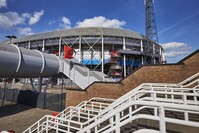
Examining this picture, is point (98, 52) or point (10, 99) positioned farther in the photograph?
point (98, 52)

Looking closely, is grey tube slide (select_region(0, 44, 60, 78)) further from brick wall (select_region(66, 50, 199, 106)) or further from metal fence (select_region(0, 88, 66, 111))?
brick wall (select_region(66, 50, 199, 106))

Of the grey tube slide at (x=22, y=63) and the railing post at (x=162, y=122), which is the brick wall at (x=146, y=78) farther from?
the railing post at (x=162, y=122)

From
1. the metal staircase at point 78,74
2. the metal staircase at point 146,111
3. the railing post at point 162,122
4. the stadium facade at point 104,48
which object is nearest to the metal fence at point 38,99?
the metal staircase at point 78,74

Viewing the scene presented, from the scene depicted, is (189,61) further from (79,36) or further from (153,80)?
(79,36)

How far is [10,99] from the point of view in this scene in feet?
59.6

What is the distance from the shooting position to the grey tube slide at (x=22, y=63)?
1016 cm

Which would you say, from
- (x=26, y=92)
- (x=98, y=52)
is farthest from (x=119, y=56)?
(x=26, y=92)

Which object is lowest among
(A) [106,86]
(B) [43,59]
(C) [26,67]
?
(A) [106,86]

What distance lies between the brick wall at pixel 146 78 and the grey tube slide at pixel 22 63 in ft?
15.3

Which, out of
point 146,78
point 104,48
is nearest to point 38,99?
point 146,78

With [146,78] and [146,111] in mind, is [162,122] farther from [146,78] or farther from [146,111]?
[146,78]

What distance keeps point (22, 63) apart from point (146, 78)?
1015 cm

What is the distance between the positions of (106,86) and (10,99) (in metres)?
15.6

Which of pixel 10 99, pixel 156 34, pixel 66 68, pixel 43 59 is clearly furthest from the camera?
pixel 156 34
